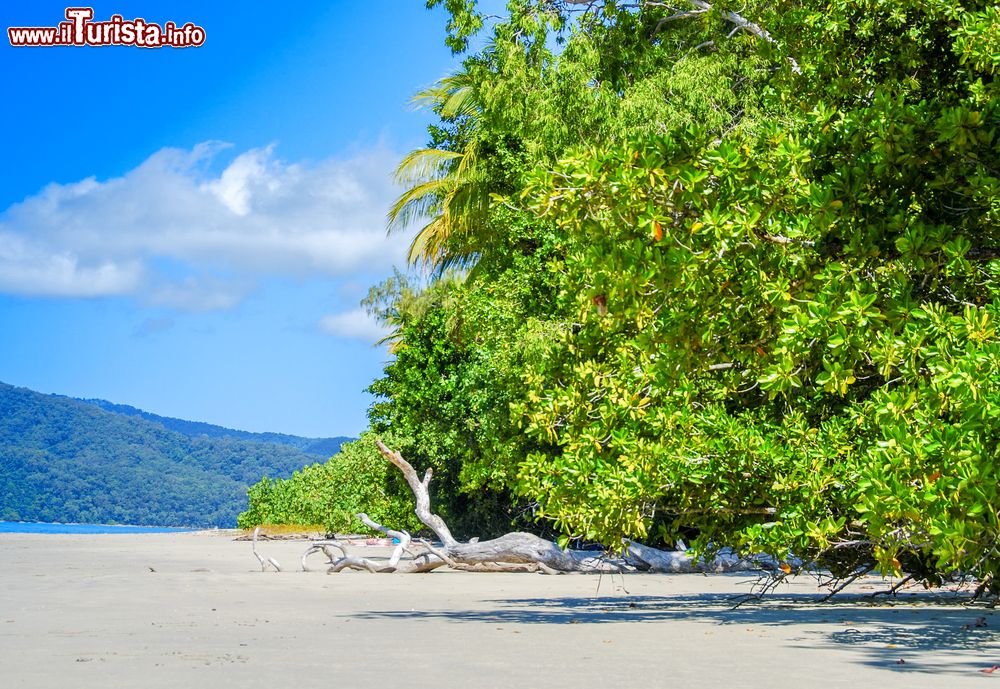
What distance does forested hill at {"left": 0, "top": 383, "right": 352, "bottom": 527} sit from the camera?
451 ft

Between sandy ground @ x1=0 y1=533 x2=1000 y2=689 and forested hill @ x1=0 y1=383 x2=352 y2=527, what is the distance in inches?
4840

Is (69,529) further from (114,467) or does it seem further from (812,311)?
(812,311)

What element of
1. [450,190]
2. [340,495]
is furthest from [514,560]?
[340,495]

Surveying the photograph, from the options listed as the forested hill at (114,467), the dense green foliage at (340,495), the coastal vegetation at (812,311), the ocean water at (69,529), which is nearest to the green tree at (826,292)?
the coastal vegetation at (812,311)

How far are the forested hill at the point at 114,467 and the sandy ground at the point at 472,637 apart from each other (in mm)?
122945

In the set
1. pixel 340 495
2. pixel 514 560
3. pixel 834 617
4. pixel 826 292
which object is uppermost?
pixel 826 292

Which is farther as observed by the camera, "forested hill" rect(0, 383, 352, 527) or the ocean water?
"forested hill" rect(0, 383, 352, 527)

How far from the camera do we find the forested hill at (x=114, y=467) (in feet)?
451

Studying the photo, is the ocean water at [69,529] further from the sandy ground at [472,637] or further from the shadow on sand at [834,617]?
the shadow on sand at [834,617]

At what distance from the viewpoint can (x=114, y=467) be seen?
157125 mm

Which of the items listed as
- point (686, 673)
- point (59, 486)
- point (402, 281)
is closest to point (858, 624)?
point (686, 673)

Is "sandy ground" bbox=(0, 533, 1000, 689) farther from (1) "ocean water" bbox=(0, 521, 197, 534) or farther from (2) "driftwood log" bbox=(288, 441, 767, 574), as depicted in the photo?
(1) "ocean water" bbox=(0, 521, 197, 534)

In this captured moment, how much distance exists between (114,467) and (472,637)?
157m

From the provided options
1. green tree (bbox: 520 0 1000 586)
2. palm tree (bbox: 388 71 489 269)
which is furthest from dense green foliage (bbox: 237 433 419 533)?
green tree (bbox: 520 0 1000 586)
